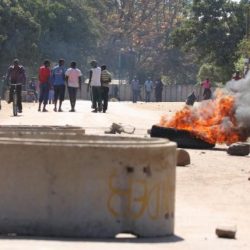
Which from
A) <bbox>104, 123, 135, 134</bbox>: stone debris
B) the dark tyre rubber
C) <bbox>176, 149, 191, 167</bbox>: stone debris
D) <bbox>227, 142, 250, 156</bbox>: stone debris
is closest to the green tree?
<bbox>104, 123, 135, 134</bbox>: stone debris

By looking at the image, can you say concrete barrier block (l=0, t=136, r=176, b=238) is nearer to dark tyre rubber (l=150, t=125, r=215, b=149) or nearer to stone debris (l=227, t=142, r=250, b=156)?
stone debris (l=227, t=142, r=250, b=156)

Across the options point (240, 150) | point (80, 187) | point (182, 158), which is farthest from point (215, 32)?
point (80, 187)

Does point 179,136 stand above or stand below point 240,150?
above

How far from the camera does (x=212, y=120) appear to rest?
20.2m

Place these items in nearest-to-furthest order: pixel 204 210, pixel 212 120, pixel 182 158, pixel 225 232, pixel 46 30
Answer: pixel 225 232 < pixel 204 210 < pixel 182 158 < pixel 212 120 < pixel 46 30

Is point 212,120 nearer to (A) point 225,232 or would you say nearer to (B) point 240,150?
(B) point 240,150

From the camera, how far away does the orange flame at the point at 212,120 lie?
65.8 ft

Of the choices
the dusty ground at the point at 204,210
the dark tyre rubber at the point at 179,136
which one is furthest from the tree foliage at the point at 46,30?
the dusty ground at the point at 204,210

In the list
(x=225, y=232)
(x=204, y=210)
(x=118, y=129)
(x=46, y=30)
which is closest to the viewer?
(x=225, y=232)

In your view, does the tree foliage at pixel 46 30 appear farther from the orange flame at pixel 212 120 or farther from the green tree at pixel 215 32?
the orange flame at pixel 212 120

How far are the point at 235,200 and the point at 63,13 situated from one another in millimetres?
78208

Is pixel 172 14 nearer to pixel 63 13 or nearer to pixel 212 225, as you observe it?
pixel 63 13

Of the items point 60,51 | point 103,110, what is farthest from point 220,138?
point 60,51

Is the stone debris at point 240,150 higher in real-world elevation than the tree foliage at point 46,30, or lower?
lower
